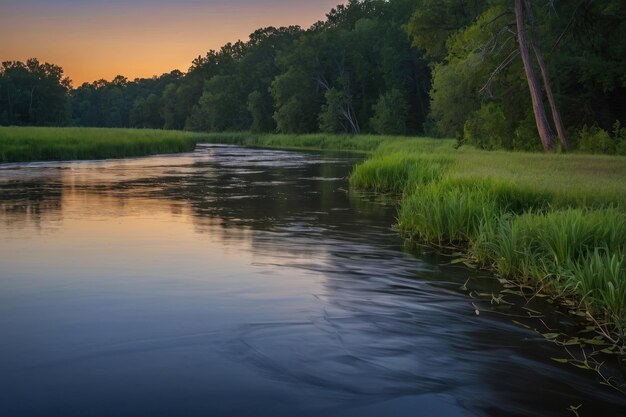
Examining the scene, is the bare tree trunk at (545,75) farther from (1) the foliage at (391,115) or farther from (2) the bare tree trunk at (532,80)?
(1) the foliage at (391,115)

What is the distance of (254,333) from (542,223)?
5.48m

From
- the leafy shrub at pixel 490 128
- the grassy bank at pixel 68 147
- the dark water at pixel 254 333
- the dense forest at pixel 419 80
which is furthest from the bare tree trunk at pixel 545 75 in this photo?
the grassy bank at pixel 68 147

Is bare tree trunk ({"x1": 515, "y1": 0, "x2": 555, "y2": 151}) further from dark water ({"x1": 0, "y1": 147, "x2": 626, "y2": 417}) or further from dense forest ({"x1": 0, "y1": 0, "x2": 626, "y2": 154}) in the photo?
dark water ({"x1": 0, "y1": 147, "x2": 626, "y2": 417})

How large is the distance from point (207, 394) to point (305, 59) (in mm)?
92552

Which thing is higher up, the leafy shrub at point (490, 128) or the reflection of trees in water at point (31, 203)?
the leafy shrub at point (490, 128)

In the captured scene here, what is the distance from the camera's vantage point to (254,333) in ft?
25.4

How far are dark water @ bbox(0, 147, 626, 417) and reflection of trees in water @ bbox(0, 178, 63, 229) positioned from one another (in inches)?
42.0

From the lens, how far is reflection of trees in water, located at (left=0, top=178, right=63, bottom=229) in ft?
55.6

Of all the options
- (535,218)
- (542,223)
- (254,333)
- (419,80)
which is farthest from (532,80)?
(419,80)

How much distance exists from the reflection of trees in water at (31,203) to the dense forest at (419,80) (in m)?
20.8

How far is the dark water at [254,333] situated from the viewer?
5930 millimetres

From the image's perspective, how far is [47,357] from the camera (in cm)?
689

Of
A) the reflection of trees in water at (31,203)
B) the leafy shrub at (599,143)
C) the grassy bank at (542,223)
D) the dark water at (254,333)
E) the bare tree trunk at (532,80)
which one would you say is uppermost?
the bare tree trunk at (532,80)

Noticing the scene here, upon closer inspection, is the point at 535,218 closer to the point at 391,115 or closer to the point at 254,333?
the point at 254,333
